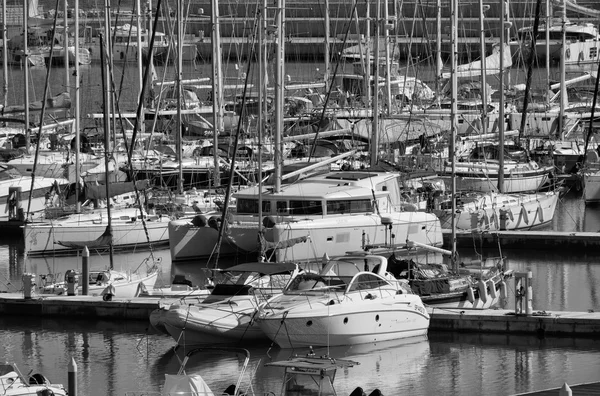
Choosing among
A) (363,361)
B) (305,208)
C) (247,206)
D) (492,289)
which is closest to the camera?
(363,361)

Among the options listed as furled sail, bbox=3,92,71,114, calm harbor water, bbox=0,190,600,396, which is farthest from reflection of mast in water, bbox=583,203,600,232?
furled sail, bbox=3,92,71,114

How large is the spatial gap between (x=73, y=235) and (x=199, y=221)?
Result: 13.7ft

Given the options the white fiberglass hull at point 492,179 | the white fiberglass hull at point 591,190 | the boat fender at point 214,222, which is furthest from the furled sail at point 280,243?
the white fiberglass hull at point 591,190

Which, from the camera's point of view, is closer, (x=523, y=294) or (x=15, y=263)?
(x=523, y=294)

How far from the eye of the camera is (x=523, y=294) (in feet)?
95.5

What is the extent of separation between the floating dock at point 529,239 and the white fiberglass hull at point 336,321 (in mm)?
13047

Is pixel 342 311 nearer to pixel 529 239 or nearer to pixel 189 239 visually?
pixel 189 239

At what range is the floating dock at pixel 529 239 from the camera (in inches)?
1608

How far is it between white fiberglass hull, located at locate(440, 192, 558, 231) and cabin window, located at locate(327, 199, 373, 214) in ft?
13.9

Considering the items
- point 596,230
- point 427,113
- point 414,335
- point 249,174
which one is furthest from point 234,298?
point 427,113

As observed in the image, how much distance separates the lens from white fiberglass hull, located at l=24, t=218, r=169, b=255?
41.1 m

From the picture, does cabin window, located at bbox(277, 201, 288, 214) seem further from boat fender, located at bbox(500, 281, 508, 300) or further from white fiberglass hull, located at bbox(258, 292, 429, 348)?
white fiberglass hull, located at bbox(258, 292, 429, 348)

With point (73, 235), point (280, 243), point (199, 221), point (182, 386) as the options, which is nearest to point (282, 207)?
point (280, 243)

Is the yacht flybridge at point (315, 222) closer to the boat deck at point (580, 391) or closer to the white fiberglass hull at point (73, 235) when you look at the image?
the white fiberglass hull at point (73, 235)
